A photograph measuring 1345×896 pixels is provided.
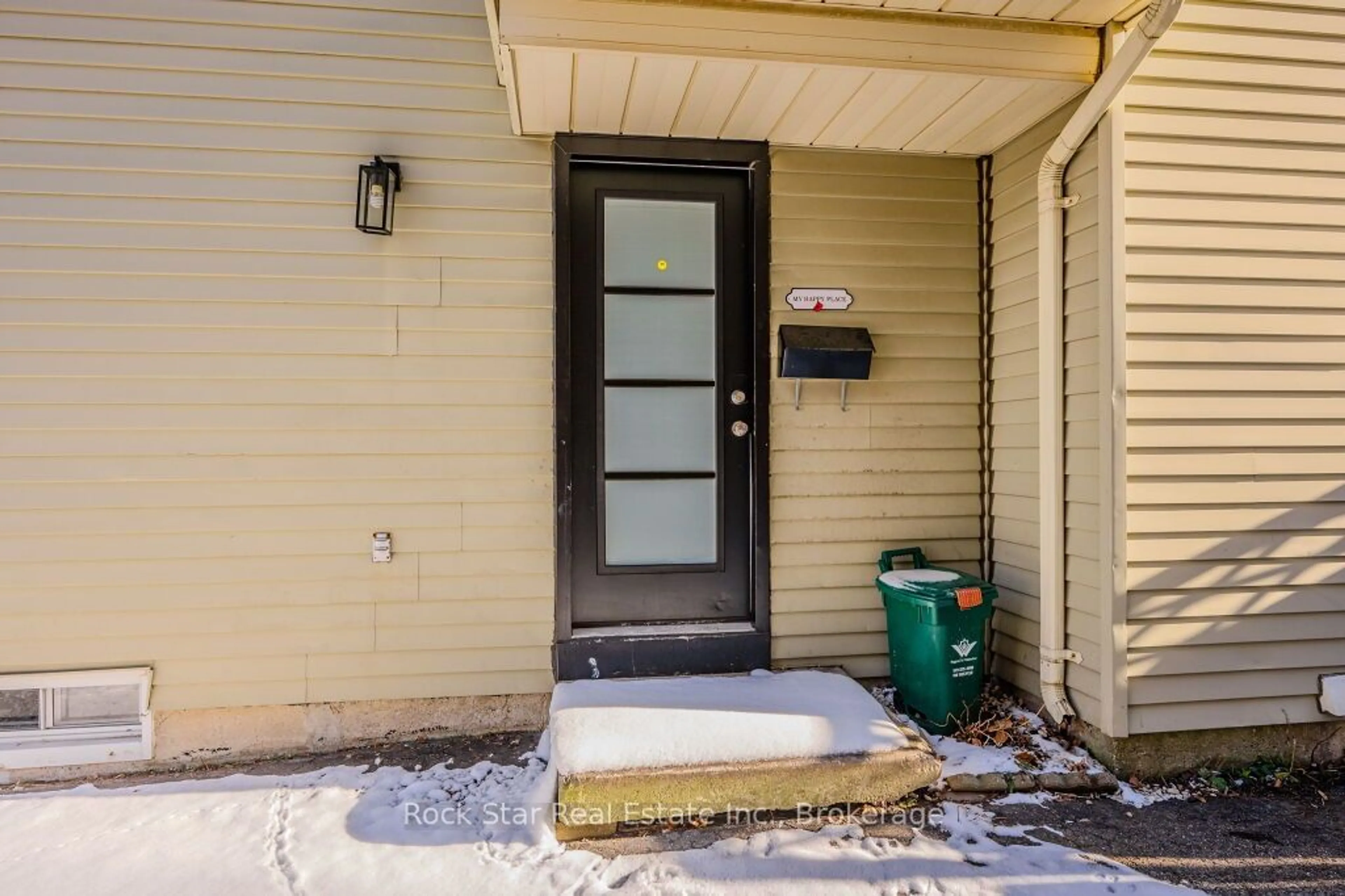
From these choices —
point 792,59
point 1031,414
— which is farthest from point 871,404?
point 792,59

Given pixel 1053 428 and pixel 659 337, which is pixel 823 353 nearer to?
pixel 659 337

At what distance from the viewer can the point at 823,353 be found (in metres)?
3.04

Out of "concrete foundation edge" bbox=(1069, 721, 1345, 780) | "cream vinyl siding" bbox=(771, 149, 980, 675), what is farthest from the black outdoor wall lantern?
"concrete foundation edge" bbox=(1069, 721, 1345, 780)

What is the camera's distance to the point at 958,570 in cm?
323

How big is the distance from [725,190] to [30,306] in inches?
104

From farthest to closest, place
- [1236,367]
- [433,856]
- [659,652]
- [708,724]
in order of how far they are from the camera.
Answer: [659,652] < [1236,367] < [708,724] < [433,856]

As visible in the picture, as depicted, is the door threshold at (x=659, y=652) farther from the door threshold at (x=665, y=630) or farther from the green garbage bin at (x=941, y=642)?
the green garbage bin at (x=941, y=642)

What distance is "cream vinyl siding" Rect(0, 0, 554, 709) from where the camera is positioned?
9.08 feet

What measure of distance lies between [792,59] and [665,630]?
2101 mm

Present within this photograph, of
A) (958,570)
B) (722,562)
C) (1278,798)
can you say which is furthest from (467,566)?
(1278,798)

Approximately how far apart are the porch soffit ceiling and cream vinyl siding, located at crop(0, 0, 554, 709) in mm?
563

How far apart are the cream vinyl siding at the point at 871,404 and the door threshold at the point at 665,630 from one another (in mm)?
169

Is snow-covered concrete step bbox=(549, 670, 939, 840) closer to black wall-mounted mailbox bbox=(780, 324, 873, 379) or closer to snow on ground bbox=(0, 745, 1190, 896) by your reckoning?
snow on ground bbox=(0, 745, 1190, 896)

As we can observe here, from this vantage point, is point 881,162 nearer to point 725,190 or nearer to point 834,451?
point 725,190
